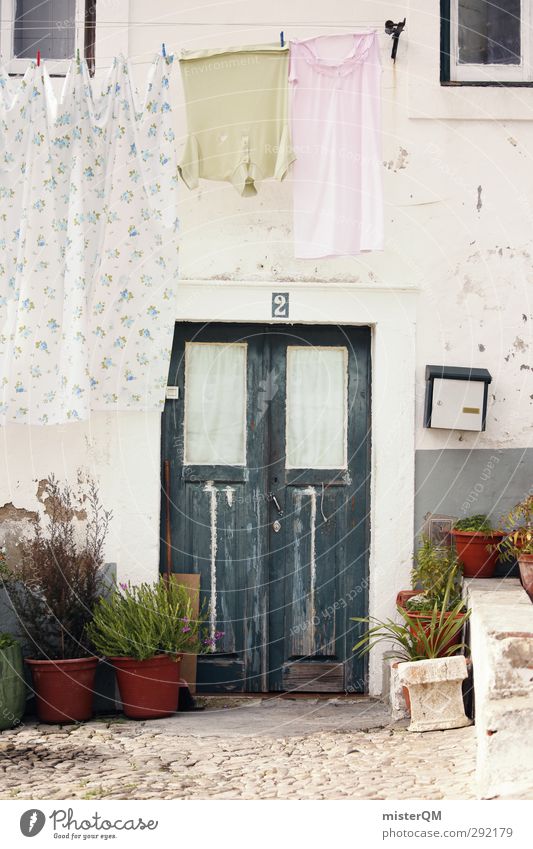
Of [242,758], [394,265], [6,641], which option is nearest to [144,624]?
[6,641]

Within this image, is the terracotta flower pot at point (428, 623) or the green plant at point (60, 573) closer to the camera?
the terracotta flower pot at point (428, 623)

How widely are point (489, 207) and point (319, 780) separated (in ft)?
12.0

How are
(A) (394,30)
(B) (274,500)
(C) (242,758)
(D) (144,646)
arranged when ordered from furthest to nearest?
(B) (274,500) < (A) (394,30) < (D) (144,646) < (C) (242,758)

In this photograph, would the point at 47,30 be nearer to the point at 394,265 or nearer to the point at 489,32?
the point at 394,265

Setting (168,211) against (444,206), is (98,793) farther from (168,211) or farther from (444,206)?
(444,206)

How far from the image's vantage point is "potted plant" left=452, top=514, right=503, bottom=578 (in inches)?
249

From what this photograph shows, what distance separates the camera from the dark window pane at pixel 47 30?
6.95 m

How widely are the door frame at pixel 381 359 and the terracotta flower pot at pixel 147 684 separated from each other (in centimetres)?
128

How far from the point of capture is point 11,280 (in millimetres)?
6266

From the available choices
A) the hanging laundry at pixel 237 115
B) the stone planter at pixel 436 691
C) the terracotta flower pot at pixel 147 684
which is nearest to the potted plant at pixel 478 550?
the stone planter at pixel 436 691

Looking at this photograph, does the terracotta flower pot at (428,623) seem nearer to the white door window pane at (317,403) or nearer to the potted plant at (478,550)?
the potted plant at (478,550)

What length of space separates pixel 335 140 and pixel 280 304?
1027 millimetres

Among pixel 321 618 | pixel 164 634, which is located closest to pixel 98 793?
pixel 164 634

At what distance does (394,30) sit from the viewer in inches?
258
